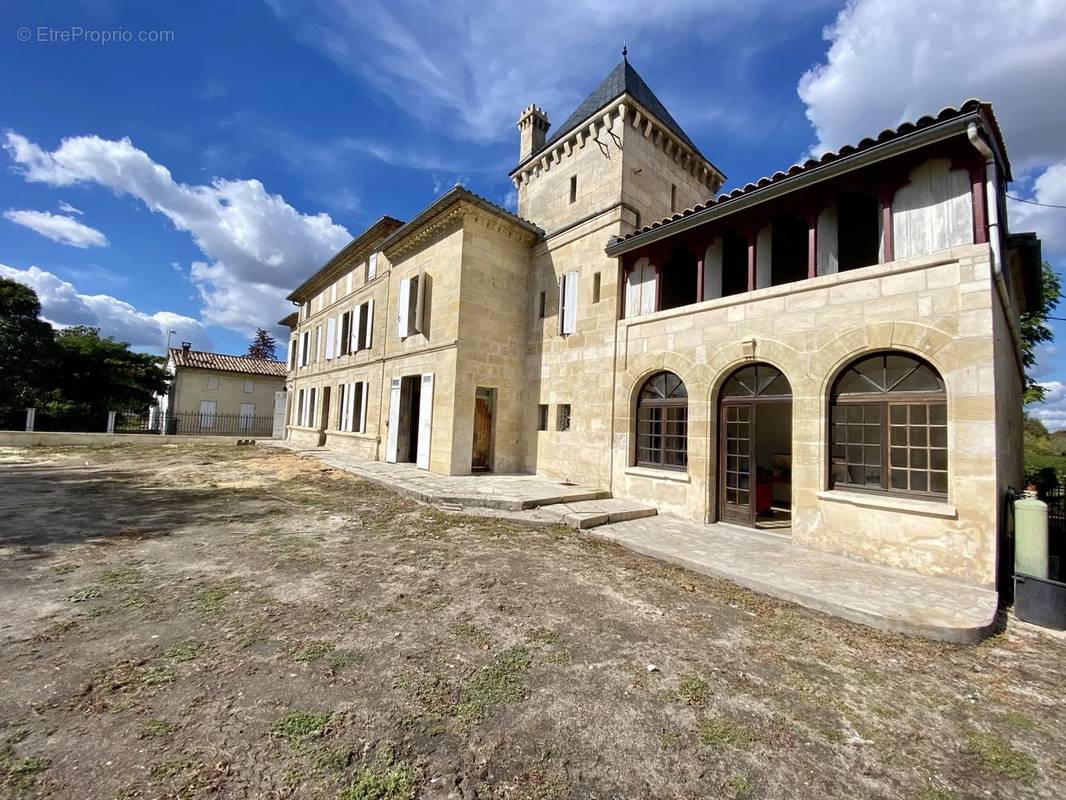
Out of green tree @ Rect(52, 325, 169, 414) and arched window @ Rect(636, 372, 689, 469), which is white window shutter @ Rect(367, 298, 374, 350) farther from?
green tree @ Rect(52, 325, 169, 414)

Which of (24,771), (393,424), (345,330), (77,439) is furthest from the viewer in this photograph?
(345,330)

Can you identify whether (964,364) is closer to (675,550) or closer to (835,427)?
(835,427)

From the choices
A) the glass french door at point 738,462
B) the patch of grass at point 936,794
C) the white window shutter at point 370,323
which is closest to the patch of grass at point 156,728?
the patch of grass at point 936,794

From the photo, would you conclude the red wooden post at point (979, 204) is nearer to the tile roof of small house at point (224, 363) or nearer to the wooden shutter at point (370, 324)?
the wooden shutter at point (370, 324)

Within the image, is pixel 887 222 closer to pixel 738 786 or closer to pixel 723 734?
pixel 723 734

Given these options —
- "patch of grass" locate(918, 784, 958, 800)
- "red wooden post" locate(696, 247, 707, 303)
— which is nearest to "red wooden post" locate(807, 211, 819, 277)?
"red wooden post" locate(696, 247, 707, 303)

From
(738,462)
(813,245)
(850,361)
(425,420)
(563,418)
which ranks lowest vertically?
(738,462)

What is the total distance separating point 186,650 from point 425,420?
8598 millimetres

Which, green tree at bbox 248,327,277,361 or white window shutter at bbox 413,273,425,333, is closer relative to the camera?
white window shutter at bbox 413,273,425,333

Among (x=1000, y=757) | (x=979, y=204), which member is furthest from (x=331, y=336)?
(x=1000, y=757)

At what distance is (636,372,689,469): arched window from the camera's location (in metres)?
7.98

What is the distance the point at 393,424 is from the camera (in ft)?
42.1

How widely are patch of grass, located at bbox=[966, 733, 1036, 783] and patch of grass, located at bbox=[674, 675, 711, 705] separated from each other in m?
1.37

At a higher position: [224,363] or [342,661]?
[224,363]
